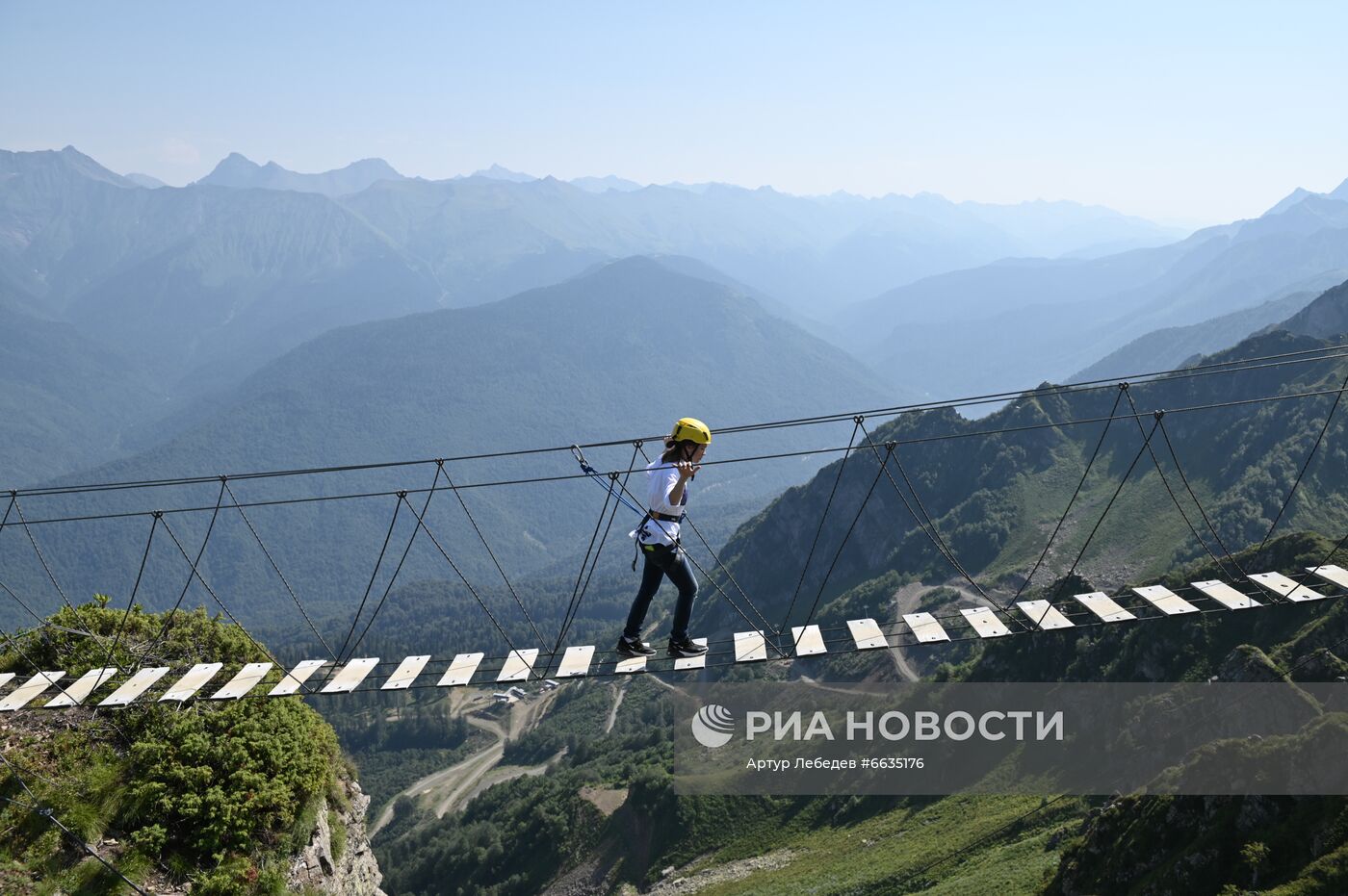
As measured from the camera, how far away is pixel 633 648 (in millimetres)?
13250

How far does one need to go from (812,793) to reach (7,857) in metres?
41.2

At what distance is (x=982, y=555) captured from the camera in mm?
105938

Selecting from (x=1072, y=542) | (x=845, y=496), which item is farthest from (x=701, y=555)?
(x=1072, y=542)

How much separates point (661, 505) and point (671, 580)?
967 mm

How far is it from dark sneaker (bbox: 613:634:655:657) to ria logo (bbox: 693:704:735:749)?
53.4m

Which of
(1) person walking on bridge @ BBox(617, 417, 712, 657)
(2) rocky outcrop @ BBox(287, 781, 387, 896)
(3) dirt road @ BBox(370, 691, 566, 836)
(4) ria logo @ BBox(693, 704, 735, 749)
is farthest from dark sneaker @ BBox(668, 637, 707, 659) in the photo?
(3) dirt road @ BBox(370, 691, 566, 836)

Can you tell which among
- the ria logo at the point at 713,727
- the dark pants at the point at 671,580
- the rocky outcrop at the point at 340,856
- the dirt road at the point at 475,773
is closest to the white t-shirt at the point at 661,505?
the dark pants at the point at 671,580

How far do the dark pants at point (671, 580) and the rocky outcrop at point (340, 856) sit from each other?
7.52 m

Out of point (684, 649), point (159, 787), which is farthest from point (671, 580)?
point (159, 787)

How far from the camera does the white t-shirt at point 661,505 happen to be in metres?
11.5

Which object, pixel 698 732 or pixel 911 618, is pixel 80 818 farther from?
pixel 698 732

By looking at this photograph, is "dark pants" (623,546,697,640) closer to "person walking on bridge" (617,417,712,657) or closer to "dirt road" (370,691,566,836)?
"person walking on bridge" (617,417,712,657)

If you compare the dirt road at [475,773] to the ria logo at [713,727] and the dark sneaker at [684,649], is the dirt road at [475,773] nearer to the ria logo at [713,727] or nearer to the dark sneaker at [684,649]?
the ria logo at [713,727]

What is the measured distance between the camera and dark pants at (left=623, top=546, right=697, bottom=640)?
11773mm
